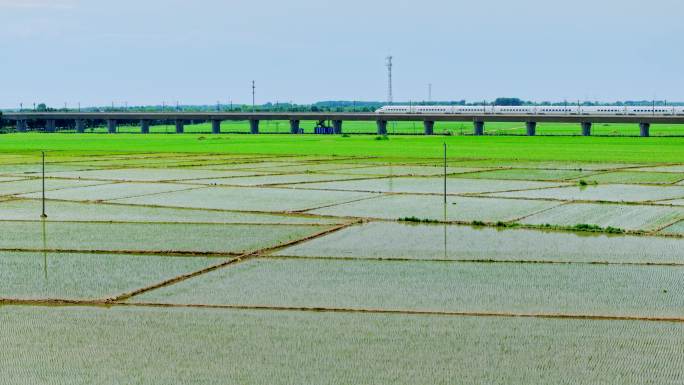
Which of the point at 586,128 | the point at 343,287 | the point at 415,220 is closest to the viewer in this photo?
the point at 343,287

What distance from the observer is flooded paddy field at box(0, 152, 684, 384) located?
10102 mm

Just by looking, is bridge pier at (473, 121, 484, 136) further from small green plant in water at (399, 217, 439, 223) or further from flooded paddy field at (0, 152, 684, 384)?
small green plant in water at (399, 217, 439, 223)

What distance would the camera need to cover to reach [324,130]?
10106cm

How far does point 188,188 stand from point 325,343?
20.2 m

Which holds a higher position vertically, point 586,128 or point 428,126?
point 428,126

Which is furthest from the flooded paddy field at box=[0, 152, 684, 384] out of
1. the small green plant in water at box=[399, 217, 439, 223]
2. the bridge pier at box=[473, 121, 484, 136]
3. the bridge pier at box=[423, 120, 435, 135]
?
the bridge pier at box=[423, 120, 435, 135]

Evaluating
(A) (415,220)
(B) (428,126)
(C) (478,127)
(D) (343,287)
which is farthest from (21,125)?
(D) (343,287)

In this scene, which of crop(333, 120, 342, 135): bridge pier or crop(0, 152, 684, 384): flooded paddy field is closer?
crop(0, 152, 684, 384): flooded paddy field

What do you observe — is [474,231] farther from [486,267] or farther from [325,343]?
[325,343]

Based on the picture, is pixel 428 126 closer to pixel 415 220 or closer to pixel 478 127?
pixel 478 127

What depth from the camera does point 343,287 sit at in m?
14.0

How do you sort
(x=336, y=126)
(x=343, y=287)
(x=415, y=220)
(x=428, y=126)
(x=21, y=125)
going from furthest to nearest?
(x=21, y=125) < (x=336, y=126) < (x=428, y=126) < (x=415, y=220) < (x=343, y=287)

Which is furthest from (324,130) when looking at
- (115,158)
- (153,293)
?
(153,293)

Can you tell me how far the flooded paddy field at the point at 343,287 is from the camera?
33.1 ft
